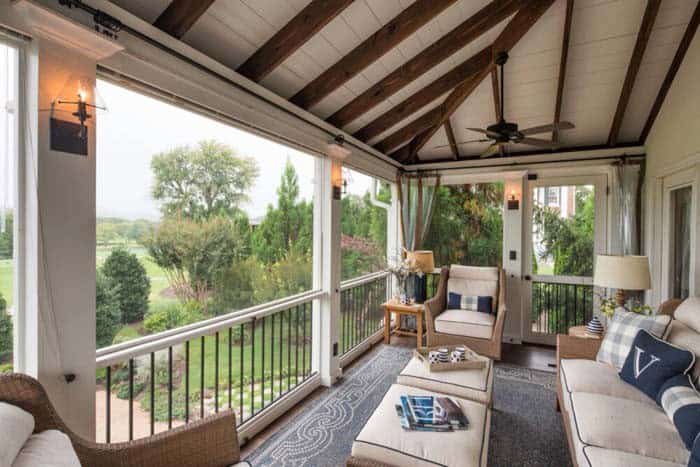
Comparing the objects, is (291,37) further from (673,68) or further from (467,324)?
(673,68)

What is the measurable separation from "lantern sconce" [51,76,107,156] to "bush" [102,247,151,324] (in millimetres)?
537

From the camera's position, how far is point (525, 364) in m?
3.80

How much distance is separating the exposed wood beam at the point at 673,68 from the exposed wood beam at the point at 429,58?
1.44 metres

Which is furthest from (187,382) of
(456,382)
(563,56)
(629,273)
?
(563,56)

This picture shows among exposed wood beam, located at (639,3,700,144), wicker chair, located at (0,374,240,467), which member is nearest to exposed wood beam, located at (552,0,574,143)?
exposed wood beam, located at (639,3,700,144)

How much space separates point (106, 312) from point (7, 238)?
516 mm

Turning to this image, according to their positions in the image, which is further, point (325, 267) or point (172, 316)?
point (325, 267)

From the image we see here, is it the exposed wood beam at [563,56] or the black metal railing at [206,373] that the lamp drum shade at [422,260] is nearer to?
the black metal railing at [206,373]

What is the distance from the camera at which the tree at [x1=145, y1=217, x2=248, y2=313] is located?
193cm

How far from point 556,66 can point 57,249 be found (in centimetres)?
401

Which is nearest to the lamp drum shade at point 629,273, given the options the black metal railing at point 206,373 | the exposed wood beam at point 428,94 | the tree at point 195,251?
the exposed wood beam at point 428,94

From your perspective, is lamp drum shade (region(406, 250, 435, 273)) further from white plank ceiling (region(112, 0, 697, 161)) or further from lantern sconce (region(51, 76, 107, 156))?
lantern sconce (region(51, 76, 107, 156))

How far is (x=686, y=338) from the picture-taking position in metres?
2.05

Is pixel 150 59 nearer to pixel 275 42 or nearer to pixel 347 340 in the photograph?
pixel 275 42
